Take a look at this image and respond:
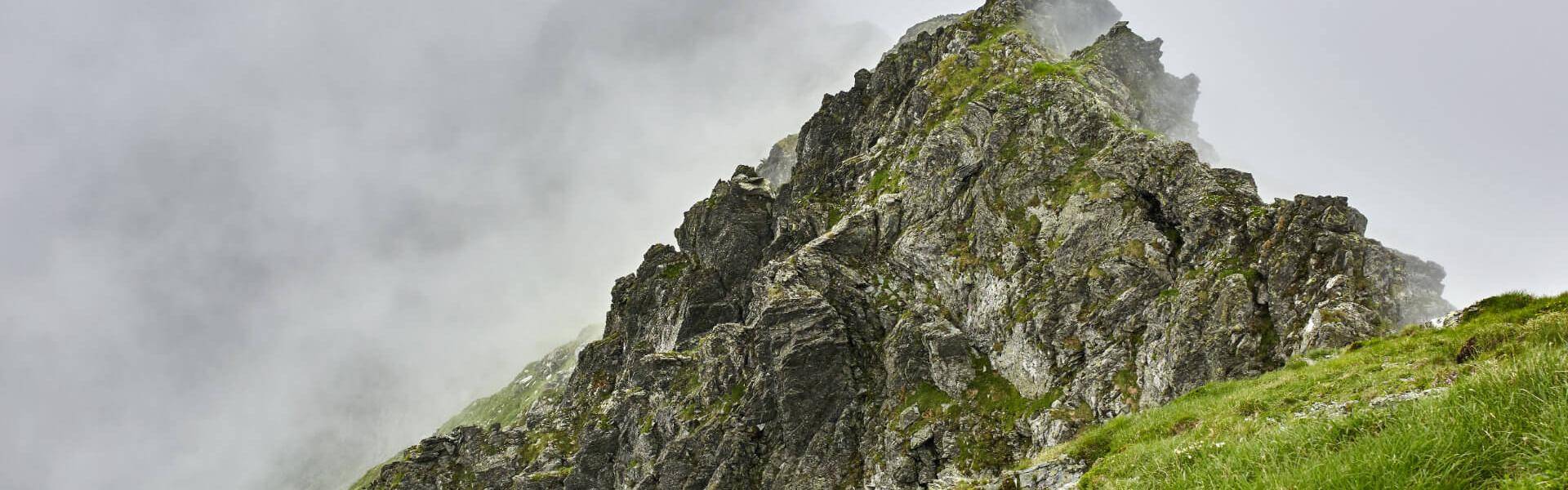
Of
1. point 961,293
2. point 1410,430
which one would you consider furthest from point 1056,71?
point 1410,430

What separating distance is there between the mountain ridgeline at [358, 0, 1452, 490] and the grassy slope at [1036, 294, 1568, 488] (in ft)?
22.1

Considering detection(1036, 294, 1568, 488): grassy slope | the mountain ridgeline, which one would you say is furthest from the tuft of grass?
detection(1036, 294, 1568, 488): grassy slope

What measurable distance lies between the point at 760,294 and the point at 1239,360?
47775mm

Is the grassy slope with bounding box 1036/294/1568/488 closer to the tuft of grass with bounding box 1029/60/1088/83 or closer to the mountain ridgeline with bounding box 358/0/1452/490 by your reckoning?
the mountain ridgeline with bounding box 358/0/1452/490

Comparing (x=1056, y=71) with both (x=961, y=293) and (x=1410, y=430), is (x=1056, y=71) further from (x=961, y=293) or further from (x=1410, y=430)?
(x=1410, y=430)

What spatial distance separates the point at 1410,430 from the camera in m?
6.35

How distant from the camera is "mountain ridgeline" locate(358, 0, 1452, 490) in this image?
129ft

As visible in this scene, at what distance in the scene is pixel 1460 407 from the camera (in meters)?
6.22

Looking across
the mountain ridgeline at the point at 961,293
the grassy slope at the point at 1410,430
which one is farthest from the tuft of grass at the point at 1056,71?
the grassy slope at the point at 1410,430

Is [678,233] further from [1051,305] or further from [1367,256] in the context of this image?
[1367,256]

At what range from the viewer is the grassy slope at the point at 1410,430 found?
219 inches

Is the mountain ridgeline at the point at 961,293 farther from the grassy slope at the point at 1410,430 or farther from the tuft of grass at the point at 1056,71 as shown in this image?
the grassy slope at the point at 1410,430

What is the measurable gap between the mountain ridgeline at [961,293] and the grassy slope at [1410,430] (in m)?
6.74

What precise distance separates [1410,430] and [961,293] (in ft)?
179
